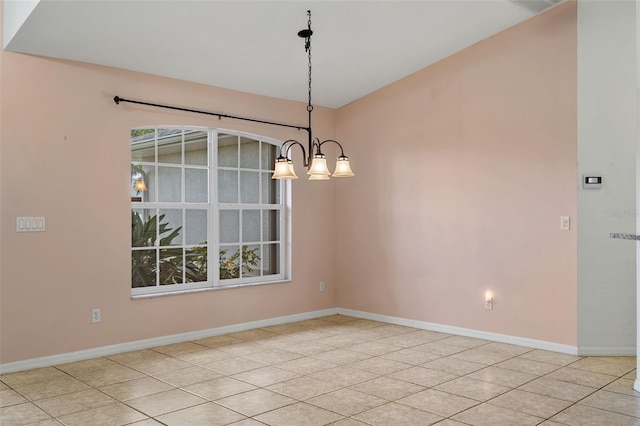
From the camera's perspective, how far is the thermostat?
476 centimetres

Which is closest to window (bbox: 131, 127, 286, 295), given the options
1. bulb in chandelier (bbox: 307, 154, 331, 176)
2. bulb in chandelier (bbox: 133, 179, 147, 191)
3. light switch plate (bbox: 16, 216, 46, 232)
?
bulb in chandelier (bbox: 133, 179, 147, 191)

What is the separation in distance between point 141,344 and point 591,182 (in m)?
4.34

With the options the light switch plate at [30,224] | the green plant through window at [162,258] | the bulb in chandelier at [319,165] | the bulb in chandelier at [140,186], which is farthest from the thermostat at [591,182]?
the light switch plate at [30,224]

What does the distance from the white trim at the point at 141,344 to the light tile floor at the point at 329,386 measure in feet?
0.31

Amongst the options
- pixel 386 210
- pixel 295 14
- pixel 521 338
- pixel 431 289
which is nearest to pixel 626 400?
pixel 521 338

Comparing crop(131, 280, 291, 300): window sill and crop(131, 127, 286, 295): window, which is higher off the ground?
crop(131, 127, 286, 295): window

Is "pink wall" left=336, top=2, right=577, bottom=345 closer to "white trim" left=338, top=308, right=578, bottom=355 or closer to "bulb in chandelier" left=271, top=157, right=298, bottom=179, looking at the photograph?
"white trim" left=338, top=308, right=578, bottom=355

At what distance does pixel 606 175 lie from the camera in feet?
15.6

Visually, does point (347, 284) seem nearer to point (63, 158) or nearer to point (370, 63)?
point (370, 63)

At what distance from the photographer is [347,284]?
6.79 meters

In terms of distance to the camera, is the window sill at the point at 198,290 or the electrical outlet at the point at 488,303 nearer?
the window sill at the point at 198,290

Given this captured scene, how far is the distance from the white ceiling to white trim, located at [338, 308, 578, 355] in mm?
2762

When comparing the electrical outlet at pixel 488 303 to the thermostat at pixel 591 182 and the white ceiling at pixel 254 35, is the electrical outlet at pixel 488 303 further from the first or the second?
the white ceiling at pixel 254 35

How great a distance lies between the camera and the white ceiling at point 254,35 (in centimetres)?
412
